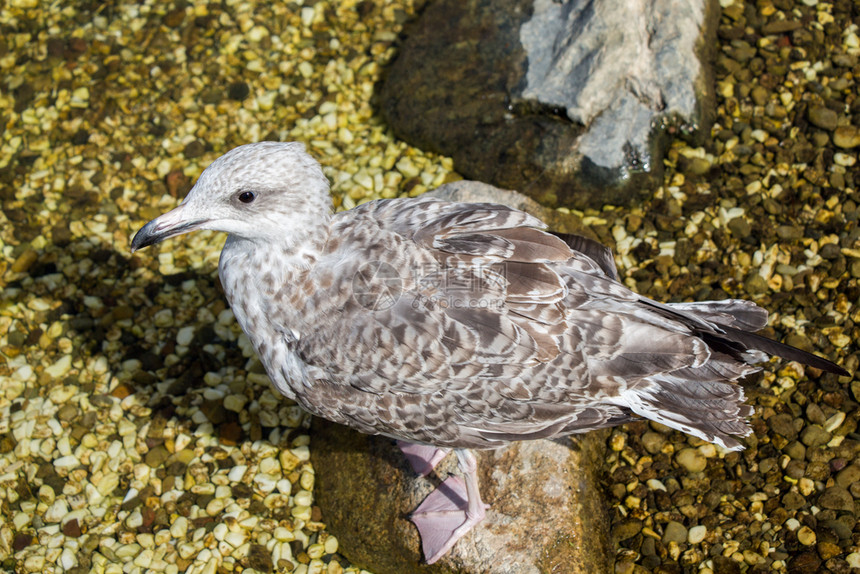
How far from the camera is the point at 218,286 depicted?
17.6 ft

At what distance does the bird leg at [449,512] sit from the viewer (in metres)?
3.89

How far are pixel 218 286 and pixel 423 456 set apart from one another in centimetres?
201

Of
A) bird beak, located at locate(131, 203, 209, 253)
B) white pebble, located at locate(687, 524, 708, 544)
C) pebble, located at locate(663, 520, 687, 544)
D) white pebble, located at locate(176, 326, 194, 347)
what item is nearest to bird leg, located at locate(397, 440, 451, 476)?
pebble, located at locate(663, 520, 687, 544)

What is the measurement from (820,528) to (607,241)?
2151 mm

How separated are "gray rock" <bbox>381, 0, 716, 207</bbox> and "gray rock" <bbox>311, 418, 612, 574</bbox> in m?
1.89

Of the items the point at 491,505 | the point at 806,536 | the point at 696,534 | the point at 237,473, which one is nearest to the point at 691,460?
the point at 696,534

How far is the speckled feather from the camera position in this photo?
3.33 meters

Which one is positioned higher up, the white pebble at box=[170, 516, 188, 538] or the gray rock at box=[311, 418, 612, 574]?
the gray rock at box=[311, 418, 612, 574]

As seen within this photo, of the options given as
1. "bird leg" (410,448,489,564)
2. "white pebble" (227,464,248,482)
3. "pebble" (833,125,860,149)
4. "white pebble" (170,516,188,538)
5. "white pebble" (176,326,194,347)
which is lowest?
"white pebble" (170,516,188,538)

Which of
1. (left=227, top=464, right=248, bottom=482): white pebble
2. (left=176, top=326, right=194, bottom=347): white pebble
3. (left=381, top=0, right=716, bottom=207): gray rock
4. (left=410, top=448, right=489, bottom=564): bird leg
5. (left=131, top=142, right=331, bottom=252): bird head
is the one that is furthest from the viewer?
(left=381, top=0, right=716, bottom=207): gray rock

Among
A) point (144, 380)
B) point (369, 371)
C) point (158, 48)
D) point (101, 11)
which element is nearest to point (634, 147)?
point (369, 371)

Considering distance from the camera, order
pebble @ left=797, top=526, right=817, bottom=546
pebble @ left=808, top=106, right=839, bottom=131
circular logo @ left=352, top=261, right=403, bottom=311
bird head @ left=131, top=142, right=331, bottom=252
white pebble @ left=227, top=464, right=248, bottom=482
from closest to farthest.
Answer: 1. bird head @ left=131, top=142, right=331, bottom=252
2. circular logo @ left=352, top=261, right=403, bottom=311
3. pebble @ left=797, top=526, right=817, bottom=546
4. white pebble @ left=227, top=464, right=248, bottom=482
5. pebble @ left=808, top=106, right=839, bottom=131

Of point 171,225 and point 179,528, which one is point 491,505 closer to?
point 179,528

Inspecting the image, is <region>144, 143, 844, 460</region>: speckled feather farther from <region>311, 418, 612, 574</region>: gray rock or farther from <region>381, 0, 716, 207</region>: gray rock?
<region>381, 0, 716, 207</region>: gray rock
